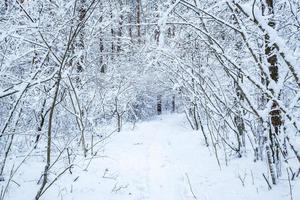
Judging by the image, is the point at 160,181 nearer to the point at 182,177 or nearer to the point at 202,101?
the point at 182,177

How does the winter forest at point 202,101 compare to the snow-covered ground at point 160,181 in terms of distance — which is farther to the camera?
the snow-covered ground at point 160,181

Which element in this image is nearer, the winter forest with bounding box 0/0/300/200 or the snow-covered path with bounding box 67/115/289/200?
the winter forest with bounding box 0/0/300/200

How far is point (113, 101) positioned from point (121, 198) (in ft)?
30.7

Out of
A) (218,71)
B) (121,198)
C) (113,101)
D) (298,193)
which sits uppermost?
(218,71)

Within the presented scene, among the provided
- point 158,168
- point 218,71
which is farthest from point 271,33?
point 218,71

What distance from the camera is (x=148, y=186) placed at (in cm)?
490

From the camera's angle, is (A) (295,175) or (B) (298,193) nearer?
(B) (298,193)

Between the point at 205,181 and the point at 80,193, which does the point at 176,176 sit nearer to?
the point at 205,181

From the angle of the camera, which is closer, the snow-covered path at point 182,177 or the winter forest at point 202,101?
the winter forest at point 202,101

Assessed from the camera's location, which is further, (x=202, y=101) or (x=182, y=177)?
(x=202, y=101)

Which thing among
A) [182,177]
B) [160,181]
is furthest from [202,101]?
[160,181]

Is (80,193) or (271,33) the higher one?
(271,33)

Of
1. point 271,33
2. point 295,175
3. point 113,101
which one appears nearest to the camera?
point 271,33

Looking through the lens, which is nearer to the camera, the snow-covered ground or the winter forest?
the winter forest
